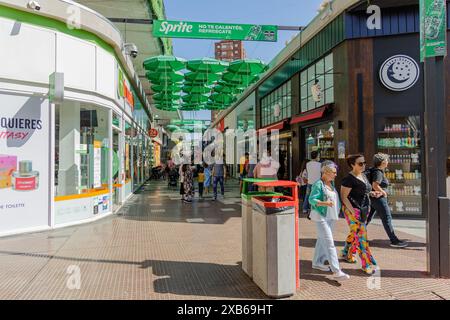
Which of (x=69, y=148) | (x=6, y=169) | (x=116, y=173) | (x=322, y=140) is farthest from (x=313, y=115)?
(x=6, y=169)

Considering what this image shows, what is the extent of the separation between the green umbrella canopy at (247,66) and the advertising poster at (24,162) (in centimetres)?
984

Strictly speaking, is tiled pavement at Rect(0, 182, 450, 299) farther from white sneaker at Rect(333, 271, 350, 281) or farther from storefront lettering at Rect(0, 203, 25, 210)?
storefront lettering at Rect(0, 203, 25, 210)

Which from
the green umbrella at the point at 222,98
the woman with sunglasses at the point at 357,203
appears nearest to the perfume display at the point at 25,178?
the woman with sunglasses at the point at 357,203

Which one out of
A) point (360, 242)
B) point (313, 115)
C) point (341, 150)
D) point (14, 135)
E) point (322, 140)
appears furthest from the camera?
point (322, 140)

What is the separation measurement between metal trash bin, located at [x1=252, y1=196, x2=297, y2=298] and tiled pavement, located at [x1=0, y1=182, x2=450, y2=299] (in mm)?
219

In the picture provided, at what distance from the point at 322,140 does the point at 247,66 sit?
19.8 feet

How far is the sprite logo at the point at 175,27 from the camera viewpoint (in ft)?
35.8

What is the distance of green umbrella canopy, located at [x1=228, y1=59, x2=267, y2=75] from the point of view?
16.0 m

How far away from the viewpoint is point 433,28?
4.79 meters

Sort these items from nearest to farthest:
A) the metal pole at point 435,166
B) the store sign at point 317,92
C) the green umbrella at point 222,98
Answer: the metal pole at point 435,166
the store sign at point 317,92
the green umbrella at point 222,98

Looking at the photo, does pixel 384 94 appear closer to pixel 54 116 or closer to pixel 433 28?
pixel 433 28

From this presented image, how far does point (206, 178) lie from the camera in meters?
15.0

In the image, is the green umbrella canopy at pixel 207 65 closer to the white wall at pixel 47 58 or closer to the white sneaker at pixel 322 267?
the white wall at pixel 47 58

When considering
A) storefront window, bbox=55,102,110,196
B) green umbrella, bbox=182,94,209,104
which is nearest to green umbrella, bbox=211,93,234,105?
green umbrella, bbox=182,94,209,104
